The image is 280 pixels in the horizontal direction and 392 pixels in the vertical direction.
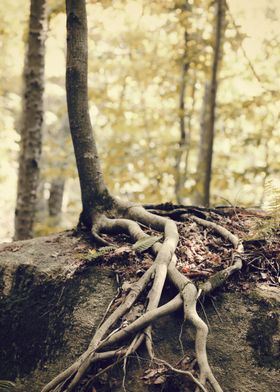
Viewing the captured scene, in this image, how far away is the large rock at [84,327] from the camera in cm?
259

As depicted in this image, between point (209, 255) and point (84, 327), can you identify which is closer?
point (84, 327)

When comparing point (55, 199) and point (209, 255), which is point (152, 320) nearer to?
point (209, 255)

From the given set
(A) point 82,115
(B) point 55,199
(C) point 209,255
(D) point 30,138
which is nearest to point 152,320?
(C) point 209,255

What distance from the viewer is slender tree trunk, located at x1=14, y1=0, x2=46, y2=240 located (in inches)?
254

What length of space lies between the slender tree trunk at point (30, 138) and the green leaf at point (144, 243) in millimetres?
3557

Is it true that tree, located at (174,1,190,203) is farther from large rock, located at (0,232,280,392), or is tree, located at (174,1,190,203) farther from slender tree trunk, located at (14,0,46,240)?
large rock, located at (0,232,280,392)

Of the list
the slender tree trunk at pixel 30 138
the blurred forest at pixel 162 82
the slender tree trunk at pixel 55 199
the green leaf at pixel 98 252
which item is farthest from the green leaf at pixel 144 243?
the slender tree trunk at pixel 55 199

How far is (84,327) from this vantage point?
3033 millimetres

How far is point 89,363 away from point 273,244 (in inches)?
77.4

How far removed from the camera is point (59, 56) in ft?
37.7

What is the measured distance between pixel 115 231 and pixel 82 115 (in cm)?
143

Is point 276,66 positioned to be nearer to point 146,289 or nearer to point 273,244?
point 273,244

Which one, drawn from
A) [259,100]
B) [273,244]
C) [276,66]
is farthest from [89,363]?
[276,66]

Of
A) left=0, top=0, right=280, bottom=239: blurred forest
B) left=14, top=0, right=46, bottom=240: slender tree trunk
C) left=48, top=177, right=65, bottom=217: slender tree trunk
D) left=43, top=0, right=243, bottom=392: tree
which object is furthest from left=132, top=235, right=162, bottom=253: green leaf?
left=48, top=177, right=65, bottom=217: slender tree trunk
